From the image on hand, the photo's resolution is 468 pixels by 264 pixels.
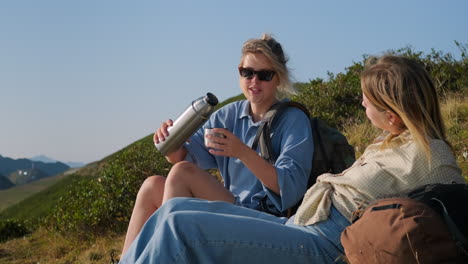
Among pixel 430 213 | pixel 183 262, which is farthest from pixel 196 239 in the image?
pixel 430 213

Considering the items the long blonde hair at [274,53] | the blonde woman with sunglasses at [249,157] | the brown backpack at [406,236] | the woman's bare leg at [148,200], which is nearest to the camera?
the brown backpack at [406,236]

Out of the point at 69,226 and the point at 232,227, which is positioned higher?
the point at 232,227

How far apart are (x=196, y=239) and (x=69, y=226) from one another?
6.40 meters

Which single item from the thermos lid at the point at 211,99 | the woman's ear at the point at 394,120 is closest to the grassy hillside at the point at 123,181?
the thermos lid at the point at 211,99

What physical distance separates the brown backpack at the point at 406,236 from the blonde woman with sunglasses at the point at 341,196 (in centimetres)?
23

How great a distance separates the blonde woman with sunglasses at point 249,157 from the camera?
3.15 m

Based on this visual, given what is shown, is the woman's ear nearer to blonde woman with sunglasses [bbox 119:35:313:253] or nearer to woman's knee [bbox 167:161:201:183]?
blonde woman with sunglasses [bbox 119:35:313:253]

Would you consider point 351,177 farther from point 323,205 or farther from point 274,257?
point 274,257

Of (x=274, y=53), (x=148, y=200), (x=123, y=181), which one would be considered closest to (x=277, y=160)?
(x=274, y=53)

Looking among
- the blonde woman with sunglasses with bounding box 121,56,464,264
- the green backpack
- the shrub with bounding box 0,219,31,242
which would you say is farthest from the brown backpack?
the shrub with bounding box 0,219,31,242

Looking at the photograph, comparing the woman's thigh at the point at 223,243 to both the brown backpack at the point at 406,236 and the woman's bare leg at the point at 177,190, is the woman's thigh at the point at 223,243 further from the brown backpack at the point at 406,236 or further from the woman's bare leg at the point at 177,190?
the woman's bare leg at the point at 177,190

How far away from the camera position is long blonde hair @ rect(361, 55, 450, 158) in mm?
2424

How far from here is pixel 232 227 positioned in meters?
2.29

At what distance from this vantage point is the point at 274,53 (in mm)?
3617
